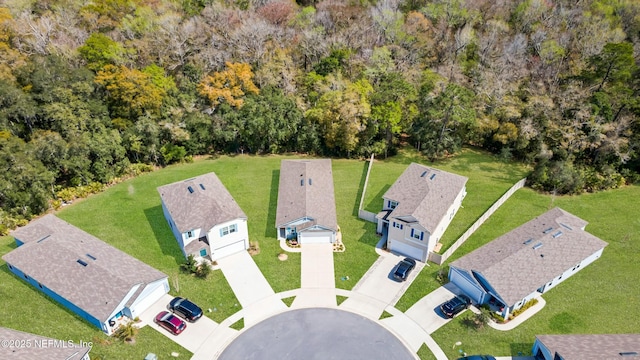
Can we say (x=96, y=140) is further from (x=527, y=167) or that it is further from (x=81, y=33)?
(x=527, y=167)

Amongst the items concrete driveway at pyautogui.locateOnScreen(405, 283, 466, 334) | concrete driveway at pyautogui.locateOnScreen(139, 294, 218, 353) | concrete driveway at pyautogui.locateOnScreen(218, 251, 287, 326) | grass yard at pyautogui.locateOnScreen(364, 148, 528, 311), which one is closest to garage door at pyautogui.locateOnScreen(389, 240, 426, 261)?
grass yard at pyautogui.locateOnScreen(364, 148, 528, 311)

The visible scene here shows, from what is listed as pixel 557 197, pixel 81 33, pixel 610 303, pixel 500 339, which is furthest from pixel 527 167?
pixel 81 33

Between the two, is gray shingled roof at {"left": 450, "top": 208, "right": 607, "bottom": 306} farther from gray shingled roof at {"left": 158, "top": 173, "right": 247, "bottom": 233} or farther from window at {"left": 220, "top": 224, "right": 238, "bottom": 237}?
gray shingled roof at {"left": 158, "top": 173, "right": 247, "bottom": 233}

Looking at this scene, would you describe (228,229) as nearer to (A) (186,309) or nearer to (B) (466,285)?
(A) (186,309)

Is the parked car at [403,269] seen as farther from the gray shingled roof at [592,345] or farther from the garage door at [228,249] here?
the garage door at [228,249]

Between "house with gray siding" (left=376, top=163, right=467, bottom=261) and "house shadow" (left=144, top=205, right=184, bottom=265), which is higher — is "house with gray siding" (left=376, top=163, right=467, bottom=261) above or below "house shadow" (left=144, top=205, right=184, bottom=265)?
above

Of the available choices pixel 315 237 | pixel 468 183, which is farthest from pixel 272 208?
pixel 468 183

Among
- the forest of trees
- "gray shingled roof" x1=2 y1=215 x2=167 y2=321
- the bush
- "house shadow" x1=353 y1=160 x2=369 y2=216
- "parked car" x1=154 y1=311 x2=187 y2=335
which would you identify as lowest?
the bush
